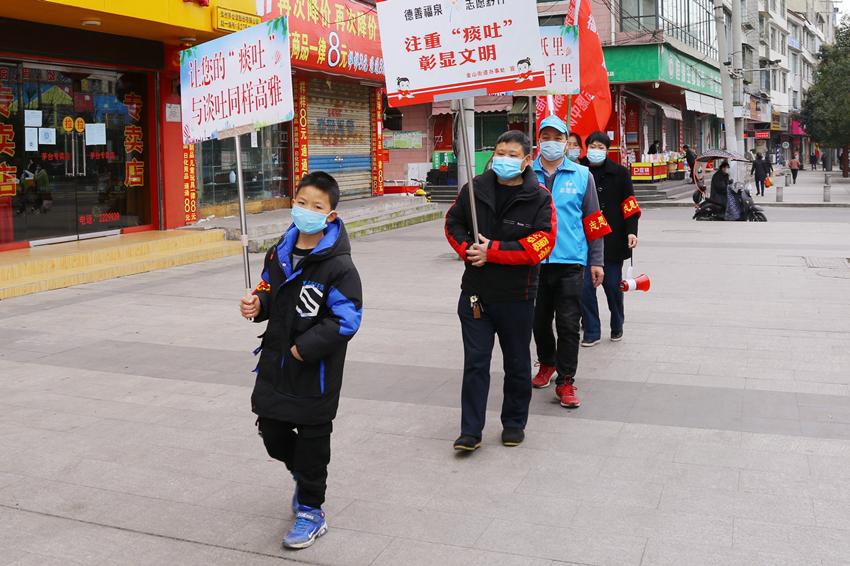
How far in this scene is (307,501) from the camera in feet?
13.4

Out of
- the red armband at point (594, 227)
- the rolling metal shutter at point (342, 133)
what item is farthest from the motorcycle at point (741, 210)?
the red armband at point (594, 227)

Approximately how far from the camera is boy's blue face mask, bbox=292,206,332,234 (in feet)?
13.3

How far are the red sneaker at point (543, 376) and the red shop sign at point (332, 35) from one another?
10.6 m

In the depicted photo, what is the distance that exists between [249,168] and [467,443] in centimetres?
1459

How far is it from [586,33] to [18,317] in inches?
261

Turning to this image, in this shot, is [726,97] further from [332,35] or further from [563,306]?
[563,306]

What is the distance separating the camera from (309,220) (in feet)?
13.3

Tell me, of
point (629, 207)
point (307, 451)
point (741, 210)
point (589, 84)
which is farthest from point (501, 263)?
point (741, 210)

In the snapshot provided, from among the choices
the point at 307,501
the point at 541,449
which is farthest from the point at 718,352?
the point at 307,501

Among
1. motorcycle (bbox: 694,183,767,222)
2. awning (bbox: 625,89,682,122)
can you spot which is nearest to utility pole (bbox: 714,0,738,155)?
motorcycle (bbox: 694,183,767,222)

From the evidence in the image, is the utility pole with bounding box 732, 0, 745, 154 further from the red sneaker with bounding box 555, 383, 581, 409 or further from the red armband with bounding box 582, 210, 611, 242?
the red sneaker with bounding box 555, 383, 581, 409

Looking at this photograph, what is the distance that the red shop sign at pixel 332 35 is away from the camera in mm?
17203

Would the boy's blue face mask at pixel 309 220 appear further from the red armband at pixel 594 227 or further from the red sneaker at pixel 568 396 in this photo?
the red armband at pixel 594 227

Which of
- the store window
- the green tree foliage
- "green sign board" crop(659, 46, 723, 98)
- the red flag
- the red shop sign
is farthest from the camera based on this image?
the green tree foliage
